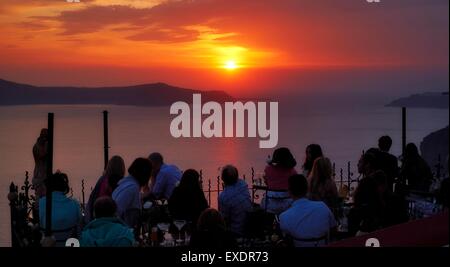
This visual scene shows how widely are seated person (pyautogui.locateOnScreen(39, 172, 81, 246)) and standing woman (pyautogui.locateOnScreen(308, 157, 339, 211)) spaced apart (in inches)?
85.7

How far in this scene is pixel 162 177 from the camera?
6.99 metres

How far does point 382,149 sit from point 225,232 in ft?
10.7

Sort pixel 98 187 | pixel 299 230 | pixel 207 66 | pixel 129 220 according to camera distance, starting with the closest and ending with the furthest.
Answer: pixel 299 230
pixel 129 220
pixel 98 187
pixel 207 66

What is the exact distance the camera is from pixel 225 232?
181 inches

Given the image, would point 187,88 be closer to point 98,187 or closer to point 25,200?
point 98,187

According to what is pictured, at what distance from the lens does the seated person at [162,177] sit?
6988mm

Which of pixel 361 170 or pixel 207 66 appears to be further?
pixel 207 66

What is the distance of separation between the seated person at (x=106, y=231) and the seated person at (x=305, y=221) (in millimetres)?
1284

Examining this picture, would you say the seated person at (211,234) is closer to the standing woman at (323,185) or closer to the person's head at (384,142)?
the standing woman at (323,185)

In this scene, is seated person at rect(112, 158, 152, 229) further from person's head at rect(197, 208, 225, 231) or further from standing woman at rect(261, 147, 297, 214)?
standing woman at rect(261, 147, 297, 214)

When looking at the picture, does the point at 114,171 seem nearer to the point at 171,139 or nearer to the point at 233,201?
the point at 233,201

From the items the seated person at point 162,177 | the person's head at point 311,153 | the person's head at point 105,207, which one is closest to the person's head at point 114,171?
the seated person at point 162,177
